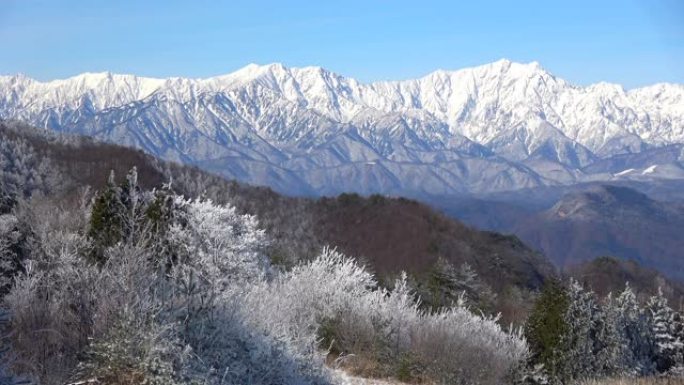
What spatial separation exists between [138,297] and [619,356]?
75.7ft

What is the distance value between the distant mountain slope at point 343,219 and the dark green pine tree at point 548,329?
4318 cm

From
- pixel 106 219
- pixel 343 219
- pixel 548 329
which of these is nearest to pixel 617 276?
pixel 343 219

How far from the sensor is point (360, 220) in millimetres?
81688

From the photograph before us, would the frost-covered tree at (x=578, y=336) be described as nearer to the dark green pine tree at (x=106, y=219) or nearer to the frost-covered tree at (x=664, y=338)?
the frost-covered tree at (x=664, y=338)

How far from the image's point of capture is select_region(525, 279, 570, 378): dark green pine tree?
16984mm

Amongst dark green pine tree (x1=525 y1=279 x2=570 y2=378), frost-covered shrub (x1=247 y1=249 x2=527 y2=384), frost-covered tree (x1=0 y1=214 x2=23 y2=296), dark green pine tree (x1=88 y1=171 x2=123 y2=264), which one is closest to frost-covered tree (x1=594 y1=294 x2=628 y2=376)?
dark green pine tree (x1=525 y1=279 x2=570 y2=378)

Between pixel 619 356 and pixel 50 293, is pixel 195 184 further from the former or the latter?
pixel 50 293

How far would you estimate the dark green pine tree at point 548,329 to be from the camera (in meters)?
17.0

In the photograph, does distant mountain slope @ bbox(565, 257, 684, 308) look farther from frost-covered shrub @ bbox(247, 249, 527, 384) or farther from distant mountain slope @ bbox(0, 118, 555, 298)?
frost-covered shrub @ bbox(247, 249, 527, 384)

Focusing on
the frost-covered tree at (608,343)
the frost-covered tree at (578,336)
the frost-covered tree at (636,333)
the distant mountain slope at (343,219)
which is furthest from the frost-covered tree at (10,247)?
the distant mountain slope at (343,219)

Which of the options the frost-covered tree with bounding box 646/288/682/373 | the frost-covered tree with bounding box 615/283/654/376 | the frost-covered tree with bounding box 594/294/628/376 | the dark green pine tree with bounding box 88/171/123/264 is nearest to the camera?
the dark green pine tree with bounding box 88/171/123/264

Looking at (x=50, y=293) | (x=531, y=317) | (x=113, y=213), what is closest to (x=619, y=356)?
(x=531, y=317)

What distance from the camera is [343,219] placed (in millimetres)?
82250

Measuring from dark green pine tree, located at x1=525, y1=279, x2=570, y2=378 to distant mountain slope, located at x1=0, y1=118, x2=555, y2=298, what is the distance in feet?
142
